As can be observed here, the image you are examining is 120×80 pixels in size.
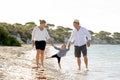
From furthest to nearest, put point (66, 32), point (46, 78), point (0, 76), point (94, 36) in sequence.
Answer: point (94, 36)
point (66, 32)
point (46, 78)
point (0, 76)

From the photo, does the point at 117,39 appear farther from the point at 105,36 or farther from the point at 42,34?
the point at 42,34

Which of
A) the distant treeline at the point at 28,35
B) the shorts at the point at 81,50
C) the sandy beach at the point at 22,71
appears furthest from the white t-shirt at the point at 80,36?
the distant treeline at the point at 28,35

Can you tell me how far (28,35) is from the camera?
306 ft

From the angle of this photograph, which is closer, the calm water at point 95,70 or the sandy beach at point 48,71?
the sandy beach at point 48,71

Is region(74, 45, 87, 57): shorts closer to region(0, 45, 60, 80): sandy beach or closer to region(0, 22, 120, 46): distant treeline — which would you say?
region(0, 45, 60, 80): sandy beach

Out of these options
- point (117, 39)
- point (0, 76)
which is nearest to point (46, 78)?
point (0, 76)

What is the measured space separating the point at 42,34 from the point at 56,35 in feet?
369

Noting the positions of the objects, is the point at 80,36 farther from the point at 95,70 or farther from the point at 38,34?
the point at 95,70

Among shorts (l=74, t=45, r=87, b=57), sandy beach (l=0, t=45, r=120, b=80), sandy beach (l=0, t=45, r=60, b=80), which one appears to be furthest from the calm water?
shorts (l=74, t=45, r=87, b=57)

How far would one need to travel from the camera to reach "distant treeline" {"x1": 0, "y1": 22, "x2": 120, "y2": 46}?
4831cm

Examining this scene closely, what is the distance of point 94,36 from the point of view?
533 ft

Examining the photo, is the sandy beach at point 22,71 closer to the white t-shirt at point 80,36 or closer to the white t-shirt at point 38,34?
the white t-shirt at point 38,34

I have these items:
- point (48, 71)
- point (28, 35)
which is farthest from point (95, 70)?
point (28, 35)

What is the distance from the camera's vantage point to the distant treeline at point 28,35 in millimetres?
48312
